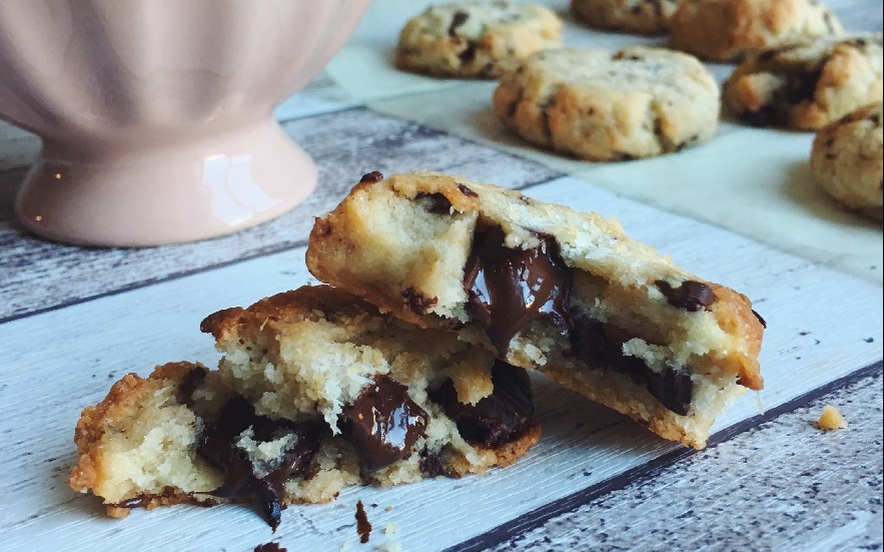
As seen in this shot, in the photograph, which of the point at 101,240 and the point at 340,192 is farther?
the point at 340,192

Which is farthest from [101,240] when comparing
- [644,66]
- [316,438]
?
[644,66]

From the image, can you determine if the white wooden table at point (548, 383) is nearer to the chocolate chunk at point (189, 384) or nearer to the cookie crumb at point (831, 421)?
the cookie crumb at point (831, 421)

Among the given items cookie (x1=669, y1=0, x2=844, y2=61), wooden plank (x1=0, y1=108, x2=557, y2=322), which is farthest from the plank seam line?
cookie (x1=669, y1=0, x2=844, y2=61)

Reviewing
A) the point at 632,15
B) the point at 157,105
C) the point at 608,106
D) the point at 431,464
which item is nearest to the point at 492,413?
the point at 431,464

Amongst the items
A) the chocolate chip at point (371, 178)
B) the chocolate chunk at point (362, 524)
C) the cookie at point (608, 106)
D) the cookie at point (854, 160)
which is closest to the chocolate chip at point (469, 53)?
the cookie at point (608, 106)

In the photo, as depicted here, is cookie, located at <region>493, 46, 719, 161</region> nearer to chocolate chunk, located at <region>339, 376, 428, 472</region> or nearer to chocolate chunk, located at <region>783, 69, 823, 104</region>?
chocolate chunk, located at <region>783, 69, 823, 104</region>

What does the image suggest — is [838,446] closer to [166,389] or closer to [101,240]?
[166,389]
